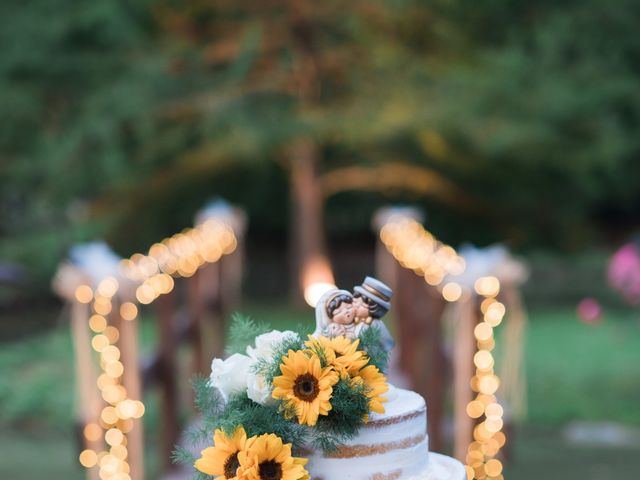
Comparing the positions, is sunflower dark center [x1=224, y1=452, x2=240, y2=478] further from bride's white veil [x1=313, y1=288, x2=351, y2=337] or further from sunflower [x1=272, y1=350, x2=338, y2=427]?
bride's white veil [x1=313, y1=288, x2=351, y2=337]

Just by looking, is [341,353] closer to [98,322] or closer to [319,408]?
[319,408]

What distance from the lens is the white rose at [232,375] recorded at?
2002 mm

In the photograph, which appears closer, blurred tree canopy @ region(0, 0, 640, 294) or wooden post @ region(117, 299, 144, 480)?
wooden post @ region(117, 299, 144, 480)

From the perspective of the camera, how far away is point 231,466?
1891mm

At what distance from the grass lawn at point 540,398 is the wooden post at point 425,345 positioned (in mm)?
790

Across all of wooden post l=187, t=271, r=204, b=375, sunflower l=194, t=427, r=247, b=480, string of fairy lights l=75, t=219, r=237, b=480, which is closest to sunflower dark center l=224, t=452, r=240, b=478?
sunflower l=194, t=427, r=247, b=480

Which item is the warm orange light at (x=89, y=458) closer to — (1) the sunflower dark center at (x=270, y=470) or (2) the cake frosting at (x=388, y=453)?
(2) the cake frosting at (x=388, y=453)

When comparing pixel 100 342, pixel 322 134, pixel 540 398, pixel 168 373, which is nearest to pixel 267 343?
pixel 100 342

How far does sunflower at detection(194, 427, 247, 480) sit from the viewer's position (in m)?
1.87

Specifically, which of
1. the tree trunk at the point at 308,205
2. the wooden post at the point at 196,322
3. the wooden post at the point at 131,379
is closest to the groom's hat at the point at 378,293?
the wooden post at the point at 131,379

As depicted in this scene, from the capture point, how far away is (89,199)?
537 inches

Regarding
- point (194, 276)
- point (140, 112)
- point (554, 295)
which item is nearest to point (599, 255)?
point (554, 295)

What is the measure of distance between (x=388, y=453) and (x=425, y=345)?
3.77 meters

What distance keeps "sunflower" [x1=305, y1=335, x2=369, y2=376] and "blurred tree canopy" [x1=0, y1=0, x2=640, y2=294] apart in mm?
8459
